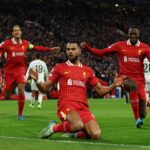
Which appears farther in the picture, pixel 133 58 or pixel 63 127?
pixel 133 58

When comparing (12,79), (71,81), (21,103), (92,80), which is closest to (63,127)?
(71,81)

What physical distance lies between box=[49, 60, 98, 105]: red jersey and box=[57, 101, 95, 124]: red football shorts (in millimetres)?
81

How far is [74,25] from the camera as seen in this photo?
49688mm

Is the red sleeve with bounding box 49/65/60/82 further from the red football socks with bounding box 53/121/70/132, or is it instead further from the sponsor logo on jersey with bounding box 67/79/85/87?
the red football socks with bounding box 53/121/70/132

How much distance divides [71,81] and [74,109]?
Answer: 0.54 m

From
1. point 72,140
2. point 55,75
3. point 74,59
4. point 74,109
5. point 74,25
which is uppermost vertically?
point 74,25

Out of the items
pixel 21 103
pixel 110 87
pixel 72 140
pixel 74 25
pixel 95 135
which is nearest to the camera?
pixel 110 87

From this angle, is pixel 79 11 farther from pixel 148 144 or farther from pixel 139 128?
pixel 148 144

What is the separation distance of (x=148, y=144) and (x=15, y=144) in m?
2.27

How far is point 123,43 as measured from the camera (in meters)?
13.7

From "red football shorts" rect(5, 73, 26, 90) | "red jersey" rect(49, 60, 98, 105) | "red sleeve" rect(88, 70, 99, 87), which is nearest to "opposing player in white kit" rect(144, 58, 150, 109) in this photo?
"red football shorts" rect(5, 73, 26, 90)

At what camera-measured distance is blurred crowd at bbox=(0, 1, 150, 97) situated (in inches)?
1682

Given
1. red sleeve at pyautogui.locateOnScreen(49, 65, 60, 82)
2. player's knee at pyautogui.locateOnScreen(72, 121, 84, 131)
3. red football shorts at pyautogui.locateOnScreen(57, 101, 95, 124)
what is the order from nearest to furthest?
player's knee at pyautogui.locateOnScreen(72, 121, 84, 131), red football shorts at pyautogui.locateOnScreen(57, 101, 95, 124), red sleeve at pyautogui.locateOnScreen(49, 65, 60, 82)

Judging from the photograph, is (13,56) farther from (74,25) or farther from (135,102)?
(74,25)
